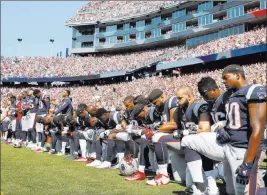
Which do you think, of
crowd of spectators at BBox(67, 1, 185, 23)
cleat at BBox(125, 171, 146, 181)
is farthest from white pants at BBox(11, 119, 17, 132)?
crowd of spectators at BBox(67, 1, 185, 23)

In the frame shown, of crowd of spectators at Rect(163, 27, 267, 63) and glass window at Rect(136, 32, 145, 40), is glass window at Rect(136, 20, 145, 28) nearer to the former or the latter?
glass window at Rect(136, 32, 145, 40)

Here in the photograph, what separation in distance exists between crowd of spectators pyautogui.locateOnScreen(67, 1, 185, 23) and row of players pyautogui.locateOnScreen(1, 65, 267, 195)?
1740 inches

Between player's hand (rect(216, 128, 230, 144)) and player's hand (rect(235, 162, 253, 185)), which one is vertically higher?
player's hand (rect(216, 128, 230, 144))

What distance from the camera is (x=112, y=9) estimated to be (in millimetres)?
64625

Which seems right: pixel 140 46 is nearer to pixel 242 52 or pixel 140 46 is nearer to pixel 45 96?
pixel 242 52

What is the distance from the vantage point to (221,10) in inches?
1684

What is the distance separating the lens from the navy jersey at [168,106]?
6.23m

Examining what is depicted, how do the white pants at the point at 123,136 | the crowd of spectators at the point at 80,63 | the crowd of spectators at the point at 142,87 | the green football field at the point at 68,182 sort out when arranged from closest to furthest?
1. the green football field at the point at 68,182
2. the white pants at the point at 123,136
3. the crowd of spectators at the point at 142,87
4. the crowd of spectators at the point at 80,63

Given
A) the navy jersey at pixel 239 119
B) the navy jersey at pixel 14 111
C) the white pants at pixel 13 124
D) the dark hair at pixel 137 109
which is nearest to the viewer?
the navy jersey at pixel 239 119

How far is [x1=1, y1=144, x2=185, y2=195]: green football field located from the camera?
5.73 m

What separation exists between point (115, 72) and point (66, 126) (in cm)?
3825

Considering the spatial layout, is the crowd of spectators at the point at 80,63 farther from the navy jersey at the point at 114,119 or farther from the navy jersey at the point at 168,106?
the navy jersey at the point at 168,106

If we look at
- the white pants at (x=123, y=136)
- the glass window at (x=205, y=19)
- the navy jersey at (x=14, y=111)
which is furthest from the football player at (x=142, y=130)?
the glass window at (x=205, y=19)

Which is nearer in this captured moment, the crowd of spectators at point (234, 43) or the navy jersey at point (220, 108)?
the navy jersey at point (220, 108)
